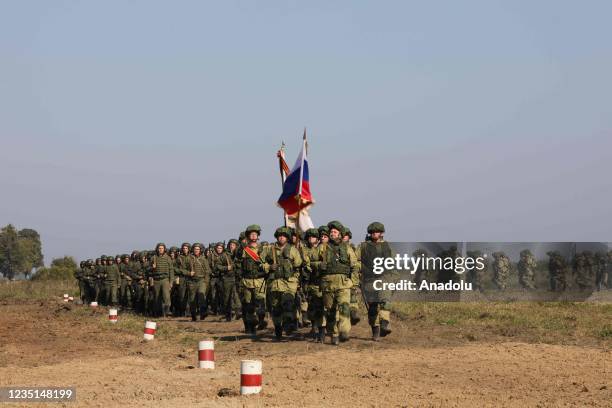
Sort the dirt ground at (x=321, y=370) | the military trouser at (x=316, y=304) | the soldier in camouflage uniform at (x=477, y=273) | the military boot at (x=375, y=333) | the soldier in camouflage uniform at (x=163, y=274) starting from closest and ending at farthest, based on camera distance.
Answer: the dirt ground at (x=321, y=370) → the military trouser at (x=316, y=304) → the military boot at (x=375, y=333) → the soldier in camouflage uniform at (x=163, y=274) → the soldier in camouflage uniform at (x=477, y=273)

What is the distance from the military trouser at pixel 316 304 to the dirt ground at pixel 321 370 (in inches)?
23.0

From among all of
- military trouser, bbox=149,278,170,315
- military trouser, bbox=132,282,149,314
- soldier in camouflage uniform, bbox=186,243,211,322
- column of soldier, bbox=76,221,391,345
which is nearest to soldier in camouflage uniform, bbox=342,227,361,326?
column of soldier, bbox=76,221,391,345

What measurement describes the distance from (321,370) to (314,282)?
4.12 m

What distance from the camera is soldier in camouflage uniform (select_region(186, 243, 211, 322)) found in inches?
1132

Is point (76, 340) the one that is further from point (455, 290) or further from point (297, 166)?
point (455, 290)

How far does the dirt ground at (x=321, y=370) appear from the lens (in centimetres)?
1282

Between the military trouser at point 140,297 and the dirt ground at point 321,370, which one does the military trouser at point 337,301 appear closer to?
the dirt ground at point 321,370

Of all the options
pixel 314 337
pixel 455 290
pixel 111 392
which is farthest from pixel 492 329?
pixel 111 392

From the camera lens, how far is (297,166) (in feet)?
78.5

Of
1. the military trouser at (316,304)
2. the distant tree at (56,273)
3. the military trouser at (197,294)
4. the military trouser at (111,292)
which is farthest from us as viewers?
the distant tree at (56,273)

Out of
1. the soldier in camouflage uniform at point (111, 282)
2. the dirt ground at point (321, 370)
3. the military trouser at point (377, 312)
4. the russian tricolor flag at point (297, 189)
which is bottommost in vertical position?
the dirt ground at point (321, 370)

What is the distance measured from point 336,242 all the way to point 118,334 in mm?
6153

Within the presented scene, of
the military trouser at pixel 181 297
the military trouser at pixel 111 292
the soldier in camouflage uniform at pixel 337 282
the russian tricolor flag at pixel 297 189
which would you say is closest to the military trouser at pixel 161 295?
the military trouser at pixel 181 297

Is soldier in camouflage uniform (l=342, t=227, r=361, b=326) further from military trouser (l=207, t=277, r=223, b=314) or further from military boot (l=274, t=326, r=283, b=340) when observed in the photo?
military trouser (l=207, t=277, r=223, b=314)
